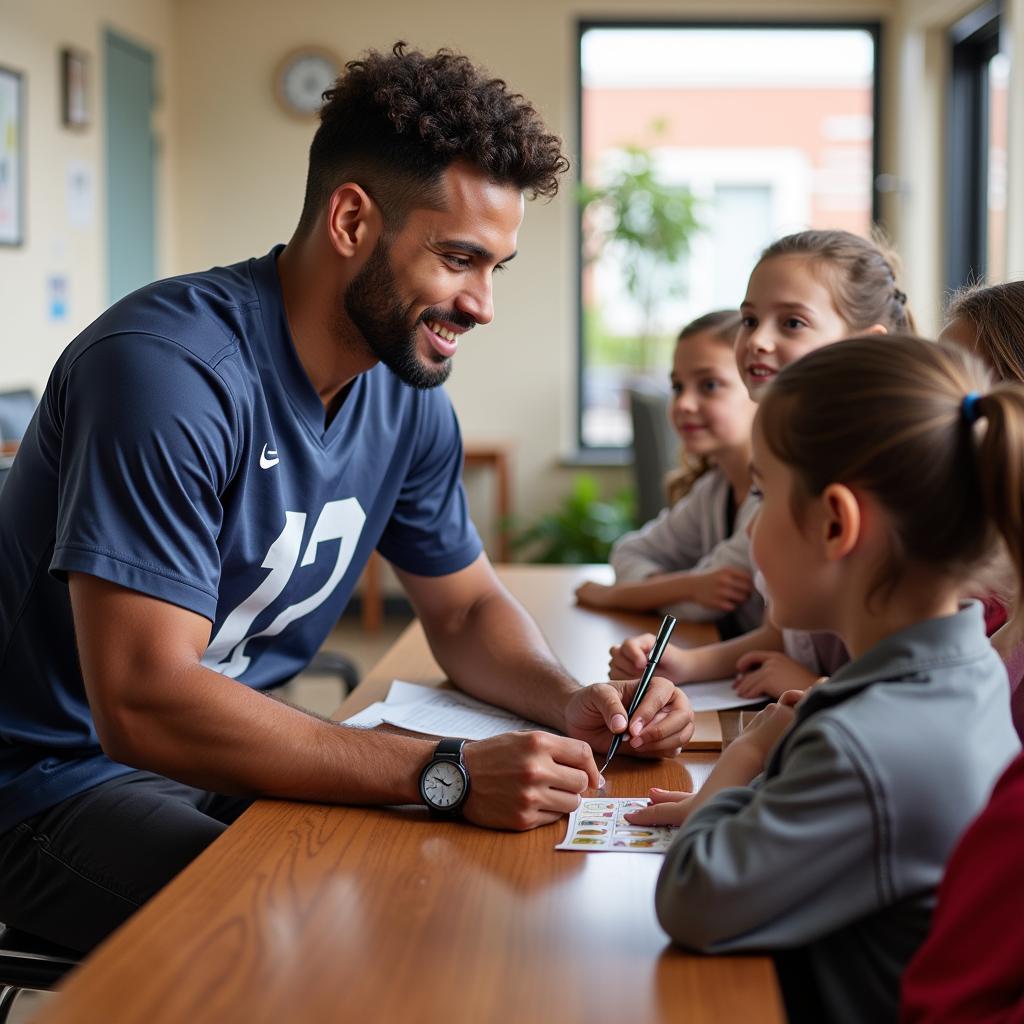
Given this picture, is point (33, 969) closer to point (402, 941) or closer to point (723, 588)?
point (402, 941)

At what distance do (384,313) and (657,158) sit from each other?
4436 mm

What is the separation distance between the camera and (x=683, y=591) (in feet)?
6.97

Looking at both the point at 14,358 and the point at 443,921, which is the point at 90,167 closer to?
the point at 14,358

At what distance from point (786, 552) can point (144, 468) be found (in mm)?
667

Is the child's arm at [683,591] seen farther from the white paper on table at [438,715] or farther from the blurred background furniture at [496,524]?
the blurred background furniture at [496,524]

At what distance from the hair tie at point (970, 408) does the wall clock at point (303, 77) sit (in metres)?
5.16

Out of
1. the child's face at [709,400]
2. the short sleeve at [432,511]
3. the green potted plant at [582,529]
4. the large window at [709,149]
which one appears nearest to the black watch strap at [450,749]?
the short sleeve at [432,511]

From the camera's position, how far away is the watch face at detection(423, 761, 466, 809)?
1.20m

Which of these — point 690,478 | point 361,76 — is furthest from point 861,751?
point 690,478

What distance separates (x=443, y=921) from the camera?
953 millimetres

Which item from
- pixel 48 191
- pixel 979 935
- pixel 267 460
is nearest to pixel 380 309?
pixel 267 460

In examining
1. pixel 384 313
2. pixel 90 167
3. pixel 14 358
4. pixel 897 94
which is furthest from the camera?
pixel 897 94

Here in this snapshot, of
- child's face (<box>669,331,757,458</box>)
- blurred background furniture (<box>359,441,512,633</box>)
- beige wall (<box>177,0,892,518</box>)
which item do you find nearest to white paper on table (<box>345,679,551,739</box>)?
child's face (<box>669,331,757,458</box>)

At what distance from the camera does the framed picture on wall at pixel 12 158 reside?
4.38 metres
